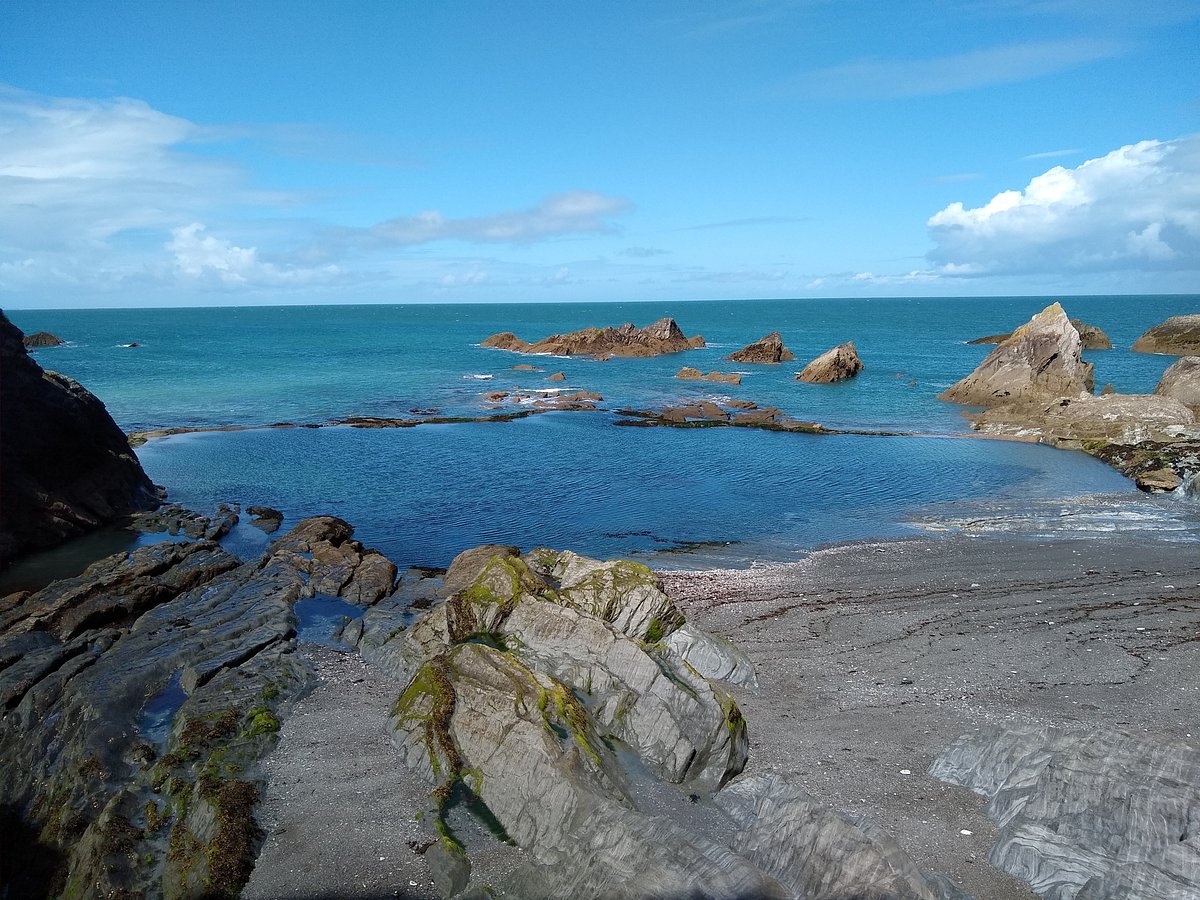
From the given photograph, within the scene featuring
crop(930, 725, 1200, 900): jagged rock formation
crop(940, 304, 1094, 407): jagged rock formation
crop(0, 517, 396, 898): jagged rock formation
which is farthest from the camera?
crop(940, 304, 1094, 407): jagged rock formation

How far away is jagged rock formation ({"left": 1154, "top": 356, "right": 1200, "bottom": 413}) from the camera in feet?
183

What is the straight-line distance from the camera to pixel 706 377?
299ft

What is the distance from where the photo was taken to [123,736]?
1695 cm

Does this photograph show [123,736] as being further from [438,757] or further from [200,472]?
[200,472]

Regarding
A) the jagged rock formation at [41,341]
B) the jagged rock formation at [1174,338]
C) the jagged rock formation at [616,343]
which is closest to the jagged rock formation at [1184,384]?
the jagged rock formation at [1174,338]

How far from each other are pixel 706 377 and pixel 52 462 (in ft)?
226

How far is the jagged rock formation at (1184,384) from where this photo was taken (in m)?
55.8

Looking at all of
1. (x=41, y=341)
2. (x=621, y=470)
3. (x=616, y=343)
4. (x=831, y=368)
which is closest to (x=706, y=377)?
(x=831, y=368)

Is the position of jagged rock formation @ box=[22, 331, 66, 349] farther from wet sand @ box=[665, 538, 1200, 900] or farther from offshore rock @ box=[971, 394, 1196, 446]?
offshore rock @ box=[971, 394, 1196, 446]

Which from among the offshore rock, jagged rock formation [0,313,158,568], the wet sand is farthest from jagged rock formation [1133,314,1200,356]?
jagged rock formation [0,313,158,568]

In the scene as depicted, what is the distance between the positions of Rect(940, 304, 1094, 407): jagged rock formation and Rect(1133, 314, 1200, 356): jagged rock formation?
61.5m

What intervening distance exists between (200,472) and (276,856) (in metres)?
36.0

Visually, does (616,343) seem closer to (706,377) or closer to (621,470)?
(706,377)

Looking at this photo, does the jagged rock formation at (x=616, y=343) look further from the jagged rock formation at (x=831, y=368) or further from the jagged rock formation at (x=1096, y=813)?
the jagged rock formation at (x=1096, y=813)
